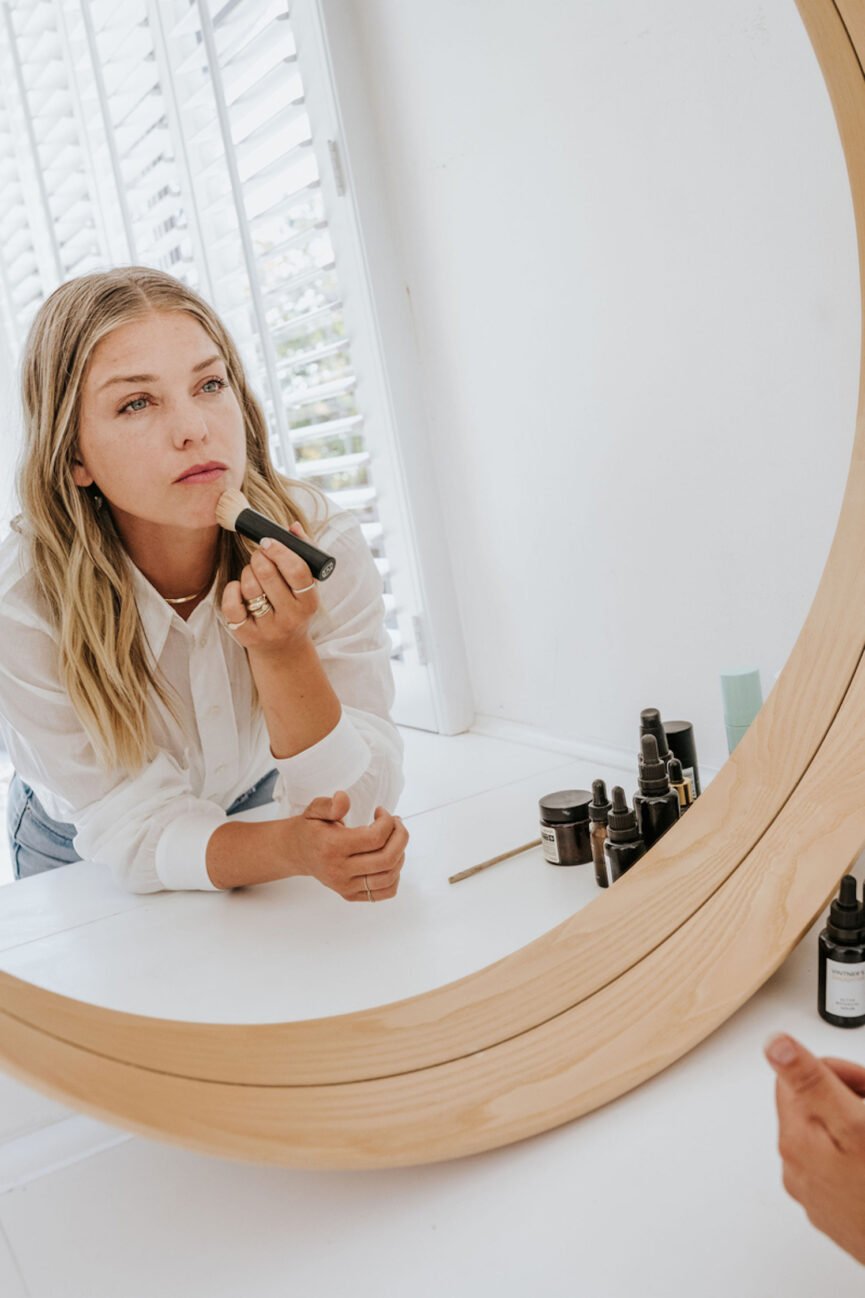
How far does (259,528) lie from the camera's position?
2.00 feet

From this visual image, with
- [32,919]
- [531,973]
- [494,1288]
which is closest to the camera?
[494,1288]

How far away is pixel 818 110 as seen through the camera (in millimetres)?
622

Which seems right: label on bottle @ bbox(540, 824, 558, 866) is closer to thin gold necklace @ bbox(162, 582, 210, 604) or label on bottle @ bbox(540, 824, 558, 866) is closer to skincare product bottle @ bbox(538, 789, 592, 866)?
skincare product bottle @ bbox(538, 789, 592, 866)

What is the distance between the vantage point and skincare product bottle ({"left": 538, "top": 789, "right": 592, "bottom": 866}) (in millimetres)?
658

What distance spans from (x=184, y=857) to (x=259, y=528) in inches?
7.4

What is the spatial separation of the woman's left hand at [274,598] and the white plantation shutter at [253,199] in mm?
353

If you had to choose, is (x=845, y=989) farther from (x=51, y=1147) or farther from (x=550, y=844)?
(x=51, y=1147)

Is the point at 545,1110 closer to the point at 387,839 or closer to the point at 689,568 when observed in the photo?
the point at 387,839

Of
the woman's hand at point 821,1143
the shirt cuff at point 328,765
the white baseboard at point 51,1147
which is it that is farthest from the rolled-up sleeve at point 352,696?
the woman's hand at point 821,1143

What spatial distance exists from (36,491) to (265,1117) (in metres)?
0.38

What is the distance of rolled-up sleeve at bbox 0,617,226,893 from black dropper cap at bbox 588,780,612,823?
212 millimetres

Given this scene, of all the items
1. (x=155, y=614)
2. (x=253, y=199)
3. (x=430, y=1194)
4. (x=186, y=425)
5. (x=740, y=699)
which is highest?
(x=253, y=199)

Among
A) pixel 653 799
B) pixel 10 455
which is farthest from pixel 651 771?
pixel 10 455

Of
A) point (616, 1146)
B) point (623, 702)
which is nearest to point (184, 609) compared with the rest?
point (623, 702)
